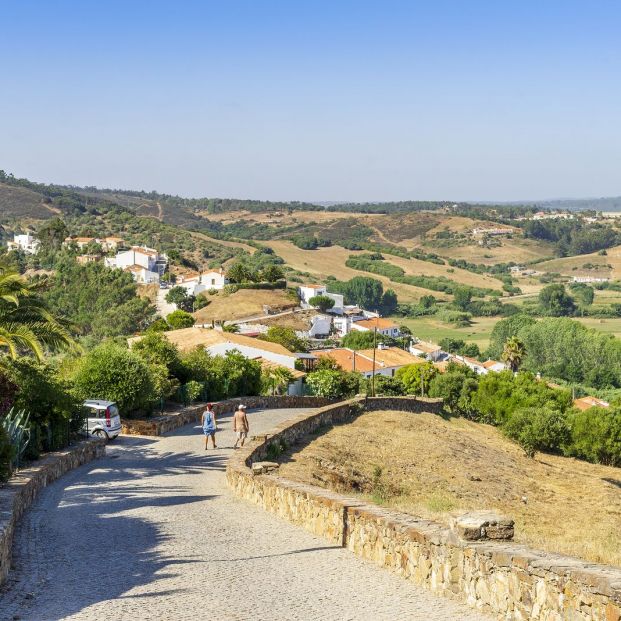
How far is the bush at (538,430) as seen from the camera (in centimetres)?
Result: 3894

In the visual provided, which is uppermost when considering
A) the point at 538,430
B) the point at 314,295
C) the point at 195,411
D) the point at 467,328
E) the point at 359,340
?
the point at 195,411

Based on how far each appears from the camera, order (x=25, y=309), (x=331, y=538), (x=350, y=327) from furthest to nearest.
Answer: (x=350, y=327) < (x=25, y=309) < (x=331, y=538)

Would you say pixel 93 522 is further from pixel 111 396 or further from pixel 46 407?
pixel 111 396

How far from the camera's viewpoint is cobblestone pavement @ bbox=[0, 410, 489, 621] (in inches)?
333

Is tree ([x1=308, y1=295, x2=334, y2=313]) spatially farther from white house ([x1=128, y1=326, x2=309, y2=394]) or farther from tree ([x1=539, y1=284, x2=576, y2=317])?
white house ([x1=128, y1=326, x2=309, y2=394])

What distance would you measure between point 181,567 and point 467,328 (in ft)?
402

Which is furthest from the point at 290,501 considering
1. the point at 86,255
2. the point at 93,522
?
the point at 86,255

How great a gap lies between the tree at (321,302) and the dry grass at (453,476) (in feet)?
223

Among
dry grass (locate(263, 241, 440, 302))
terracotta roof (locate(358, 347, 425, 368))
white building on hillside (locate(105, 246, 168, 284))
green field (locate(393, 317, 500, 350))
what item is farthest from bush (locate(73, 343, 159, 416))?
dry grass (locate(263, 241, 440, 302))

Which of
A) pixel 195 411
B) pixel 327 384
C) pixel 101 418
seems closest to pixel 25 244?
pixel 327 384

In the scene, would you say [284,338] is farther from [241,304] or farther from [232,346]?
[241,304]

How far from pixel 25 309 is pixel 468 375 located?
39.5m

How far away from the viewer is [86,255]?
10862 centimetres

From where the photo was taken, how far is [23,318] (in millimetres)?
18109
